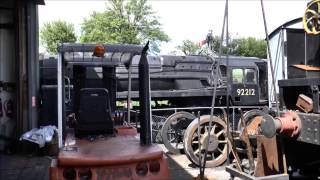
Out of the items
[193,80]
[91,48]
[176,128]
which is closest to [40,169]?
[176,128]

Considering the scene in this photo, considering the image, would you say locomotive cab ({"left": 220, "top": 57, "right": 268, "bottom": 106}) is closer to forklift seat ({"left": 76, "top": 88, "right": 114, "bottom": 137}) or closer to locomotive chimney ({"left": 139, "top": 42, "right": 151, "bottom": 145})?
forklift seat ({"left": 76, "top": 88, "right": 114, "bottom": 137})

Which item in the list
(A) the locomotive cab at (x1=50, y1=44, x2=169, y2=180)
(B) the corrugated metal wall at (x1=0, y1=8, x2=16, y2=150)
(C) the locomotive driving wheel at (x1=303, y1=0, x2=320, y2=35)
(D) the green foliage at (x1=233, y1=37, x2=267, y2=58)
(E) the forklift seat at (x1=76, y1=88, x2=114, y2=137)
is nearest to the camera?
(C) the locomotive driving wheel at (x1=303, y1=0, x2=320, y2=35)

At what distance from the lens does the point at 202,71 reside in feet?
48.4

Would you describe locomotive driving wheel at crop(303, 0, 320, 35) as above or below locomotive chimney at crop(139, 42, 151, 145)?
above

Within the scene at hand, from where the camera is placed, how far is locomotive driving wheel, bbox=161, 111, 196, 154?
10.7 m

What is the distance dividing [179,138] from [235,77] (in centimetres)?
435

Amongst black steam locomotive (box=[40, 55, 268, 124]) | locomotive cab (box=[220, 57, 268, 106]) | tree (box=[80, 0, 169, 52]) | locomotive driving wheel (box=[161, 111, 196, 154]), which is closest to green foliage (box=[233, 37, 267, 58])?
tree (box=[80, 0, 169, 52])

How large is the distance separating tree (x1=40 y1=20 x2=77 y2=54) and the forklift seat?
1601 inches

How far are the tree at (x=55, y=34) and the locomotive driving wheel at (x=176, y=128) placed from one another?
3664 cm

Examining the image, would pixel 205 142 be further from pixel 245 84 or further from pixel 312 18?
pixel 245 84

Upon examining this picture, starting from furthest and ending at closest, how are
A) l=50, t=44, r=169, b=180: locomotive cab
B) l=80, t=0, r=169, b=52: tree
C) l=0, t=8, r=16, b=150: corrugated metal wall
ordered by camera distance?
l=80, t=0, r=169, b=52: tree < l=0, t=8, r=16, b=150: corrugated metal wall < l=50, t=44, r=169, b=180: locomotive cab

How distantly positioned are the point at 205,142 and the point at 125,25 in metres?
38.4

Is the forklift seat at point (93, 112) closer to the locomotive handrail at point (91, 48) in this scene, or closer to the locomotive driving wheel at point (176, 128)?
the locomotive handrail at point (91, 48)

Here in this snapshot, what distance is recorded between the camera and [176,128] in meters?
10.7
